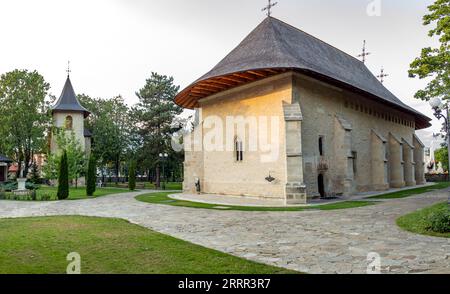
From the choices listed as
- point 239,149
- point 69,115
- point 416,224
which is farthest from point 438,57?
point 69,115

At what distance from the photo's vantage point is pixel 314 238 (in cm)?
789

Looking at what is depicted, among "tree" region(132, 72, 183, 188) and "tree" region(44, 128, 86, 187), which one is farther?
"tree" region(132, 72, 183, 188)

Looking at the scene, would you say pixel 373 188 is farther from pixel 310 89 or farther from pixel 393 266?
pixel 393 266

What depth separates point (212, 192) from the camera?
22516 mm

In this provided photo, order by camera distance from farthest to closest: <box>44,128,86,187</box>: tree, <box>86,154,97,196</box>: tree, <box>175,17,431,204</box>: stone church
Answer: <box>44,128,86,187</box>: tree
<box>86,154,97,196</box>: tree
<box>175,17,431,204</box>: stone church

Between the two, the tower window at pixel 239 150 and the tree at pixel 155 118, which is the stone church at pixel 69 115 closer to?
the tree at pixel 155 118

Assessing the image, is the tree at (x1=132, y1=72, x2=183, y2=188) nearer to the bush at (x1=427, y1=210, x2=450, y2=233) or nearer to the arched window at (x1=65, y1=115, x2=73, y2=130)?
the arched window at (x1=65, y1=115, x2=73, y2=130)

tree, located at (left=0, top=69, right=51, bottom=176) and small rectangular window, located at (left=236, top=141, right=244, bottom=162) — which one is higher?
tree, located at (left=0, top=69, right=51, bottom=176)

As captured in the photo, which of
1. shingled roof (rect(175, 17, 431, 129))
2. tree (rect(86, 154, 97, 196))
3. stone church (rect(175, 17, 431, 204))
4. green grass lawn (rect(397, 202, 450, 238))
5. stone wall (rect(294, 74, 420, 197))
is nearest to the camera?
green grass lawn (rect(397, 202, 450, 238))

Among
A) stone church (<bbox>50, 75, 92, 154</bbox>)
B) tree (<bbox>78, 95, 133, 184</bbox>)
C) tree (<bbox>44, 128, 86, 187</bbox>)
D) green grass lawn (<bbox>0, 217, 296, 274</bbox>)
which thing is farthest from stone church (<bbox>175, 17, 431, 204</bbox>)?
tree (<bbox>78, 95, 133, 184</bbox>)

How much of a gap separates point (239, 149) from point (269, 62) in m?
5.93

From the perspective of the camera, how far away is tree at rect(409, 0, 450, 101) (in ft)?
45.1

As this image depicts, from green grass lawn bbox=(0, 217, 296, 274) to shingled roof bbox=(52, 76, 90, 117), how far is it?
33344 millimetres

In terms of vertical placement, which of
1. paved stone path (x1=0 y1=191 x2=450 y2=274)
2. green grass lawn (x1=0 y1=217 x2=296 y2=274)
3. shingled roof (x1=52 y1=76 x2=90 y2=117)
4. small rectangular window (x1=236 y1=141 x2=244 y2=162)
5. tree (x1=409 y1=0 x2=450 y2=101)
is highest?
shingled roof (x1=52 y1=76 x2=90 y2=117)
